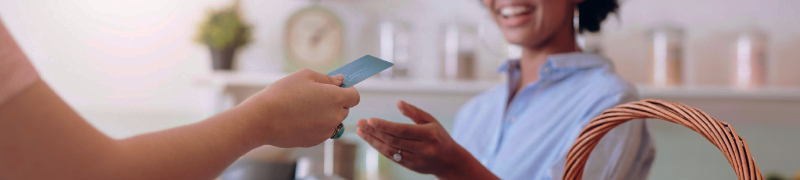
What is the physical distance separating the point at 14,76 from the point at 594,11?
0.91 metres

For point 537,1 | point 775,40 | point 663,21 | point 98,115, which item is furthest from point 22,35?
point 775,40

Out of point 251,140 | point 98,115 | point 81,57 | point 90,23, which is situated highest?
point 251,140

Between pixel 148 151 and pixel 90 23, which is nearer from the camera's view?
pixel 148 151

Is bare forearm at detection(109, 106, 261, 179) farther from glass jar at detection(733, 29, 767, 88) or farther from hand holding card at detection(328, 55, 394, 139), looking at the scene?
glass jar at detection(733, 29, 767, 88)

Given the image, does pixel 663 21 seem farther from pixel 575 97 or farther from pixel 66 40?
pixel 66 40

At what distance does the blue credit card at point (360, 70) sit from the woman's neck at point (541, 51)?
1.56 feet

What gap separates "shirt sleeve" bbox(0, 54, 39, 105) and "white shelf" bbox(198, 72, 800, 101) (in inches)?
47.1

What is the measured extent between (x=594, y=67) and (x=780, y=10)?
108 centimetres

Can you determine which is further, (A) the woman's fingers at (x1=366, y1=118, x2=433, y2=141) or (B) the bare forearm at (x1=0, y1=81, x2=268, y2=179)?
(A) the woman's fingers at (x1=366, y1=118, x2=433, y2=141)

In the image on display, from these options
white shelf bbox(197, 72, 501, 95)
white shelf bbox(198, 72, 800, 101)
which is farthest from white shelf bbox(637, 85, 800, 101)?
white shelf bbox(197, 72, 501, 95)

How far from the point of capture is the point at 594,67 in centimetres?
88

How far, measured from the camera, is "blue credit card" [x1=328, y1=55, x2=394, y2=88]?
0.54 metres

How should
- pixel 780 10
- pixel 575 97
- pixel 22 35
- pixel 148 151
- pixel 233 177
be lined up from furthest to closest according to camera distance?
1. pixel 22 35
2. pixel 780 10
3. pixel 233 177
4. pixel 575 97
5. pixel 148 151

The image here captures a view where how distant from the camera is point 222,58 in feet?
5.23
